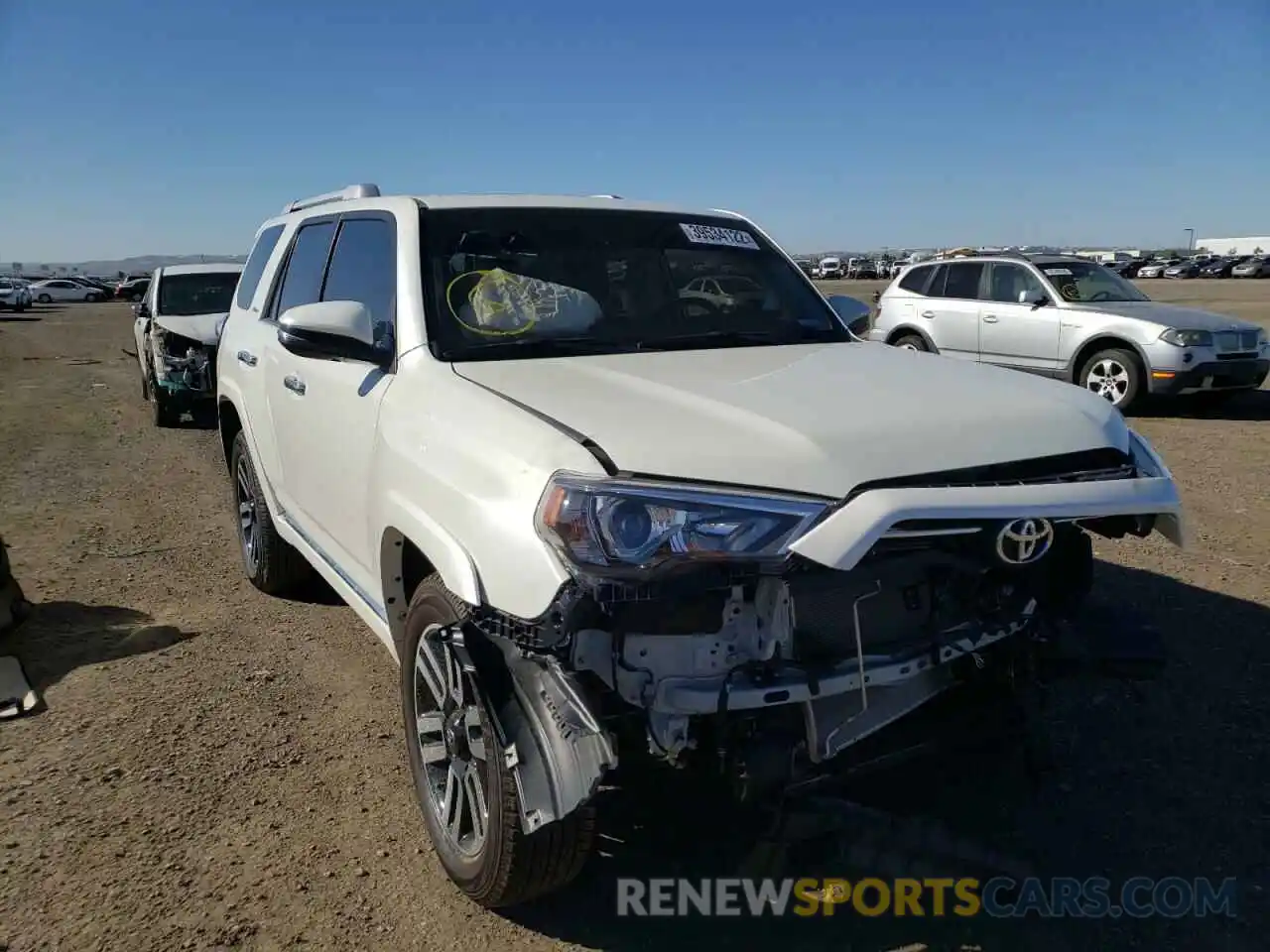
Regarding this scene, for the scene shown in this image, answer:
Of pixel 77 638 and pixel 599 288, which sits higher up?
pixel 599 288

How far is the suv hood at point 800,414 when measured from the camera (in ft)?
7.69

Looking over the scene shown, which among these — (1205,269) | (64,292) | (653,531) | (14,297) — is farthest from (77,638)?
(1205,269)

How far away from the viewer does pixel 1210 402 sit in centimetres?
1148

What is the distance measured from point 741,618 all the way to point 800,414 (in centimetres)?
57

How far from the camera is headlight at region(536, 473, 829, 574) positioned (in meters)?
2.25

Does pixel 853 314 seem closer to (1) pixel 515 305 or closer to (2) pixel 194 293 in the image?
(1) pixel 515 305

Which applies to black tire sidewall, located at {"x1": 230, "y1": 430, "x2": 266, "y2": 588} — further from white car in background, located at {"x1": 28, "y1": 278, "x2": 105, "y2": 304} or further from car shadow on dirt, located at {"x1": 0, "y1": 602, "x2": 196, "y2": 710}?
white car in background, located at {"x1": 28, "y1": 278, "x2": 105, "y2": 304}

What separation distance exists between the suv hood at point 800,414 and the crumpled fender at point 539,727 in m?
0.53

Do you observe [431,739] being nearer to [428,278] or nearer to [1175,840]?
[428,278]

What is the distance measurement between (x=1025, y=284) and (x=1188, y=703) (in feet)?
29.7

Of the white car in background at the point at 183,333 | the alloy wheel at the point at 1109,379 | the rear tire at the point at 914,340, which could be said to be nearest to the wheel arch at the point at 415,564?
the white car in background at the point at 183,333

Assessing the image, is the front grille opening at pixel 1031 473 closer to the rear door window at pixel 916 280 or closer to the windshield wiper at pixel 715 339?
the windshield wiper at pixel 715 339

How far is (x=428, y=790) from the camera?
2990 mm

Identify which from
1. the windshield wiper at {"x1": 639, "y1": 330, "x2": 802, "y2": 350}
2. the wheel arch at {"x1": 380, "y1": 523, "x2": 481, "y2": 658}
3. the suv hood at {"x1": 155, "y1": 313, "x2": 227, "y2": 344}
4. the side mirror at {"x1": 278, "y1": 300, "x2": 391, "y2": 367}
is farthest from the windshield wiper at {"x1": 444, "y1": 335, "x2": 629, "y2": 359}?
Result: the suv hood at {"x1": 155, "y1": 313, "x2": 227, "y2": 344}
